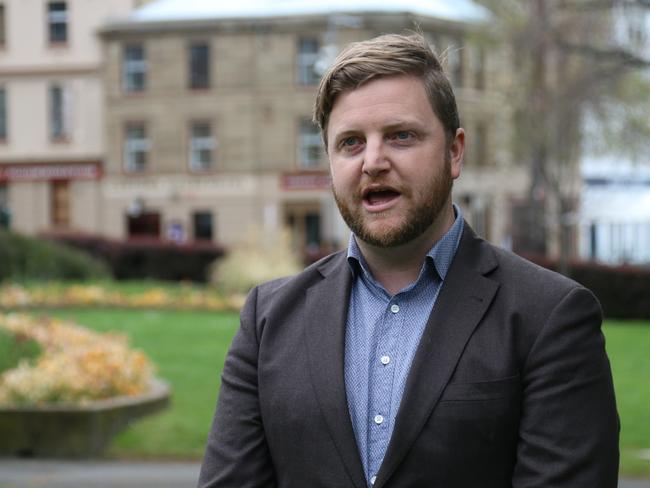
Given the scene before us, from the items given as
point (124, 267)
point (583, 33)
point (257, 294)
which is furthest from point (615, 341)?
point (124, 267)

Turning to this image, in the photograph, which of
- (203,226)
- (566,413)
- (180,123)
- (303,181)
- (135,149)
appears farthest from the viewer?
(135,149)

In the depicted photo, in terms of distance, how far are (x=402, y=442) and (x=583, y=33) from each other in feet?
83.9

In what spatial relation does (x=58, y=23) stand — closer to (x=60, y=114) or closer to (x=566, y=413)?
(x=60, y=114)

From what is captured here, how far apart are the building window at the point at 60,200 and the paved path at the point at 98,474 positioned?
44.0 m

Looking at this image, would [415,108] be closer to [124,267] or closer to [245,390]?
[245,390]

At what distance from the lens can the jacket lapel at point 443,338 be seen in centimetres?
314

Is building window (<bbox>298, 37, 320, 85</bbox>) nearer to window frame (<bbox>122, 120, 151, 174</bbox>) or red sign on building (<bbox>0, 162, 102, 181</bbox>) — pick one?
window frame (<bbox>122, 120, 151, 174</bbox>)

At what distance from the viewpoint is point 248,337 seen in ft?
11.2

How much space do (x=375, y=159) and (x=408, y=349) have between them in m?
0.44

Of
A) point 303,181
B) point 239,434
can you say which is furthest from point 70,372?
point 303,181

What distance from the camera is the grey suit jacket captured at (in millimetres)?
3102

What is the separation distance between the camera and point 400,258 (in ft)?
11.0

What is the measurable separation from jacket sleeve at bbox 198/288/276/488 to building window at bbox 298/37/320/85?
49667 millimetres

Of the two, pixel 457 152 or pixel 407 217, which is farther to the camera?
pixel 457 152
